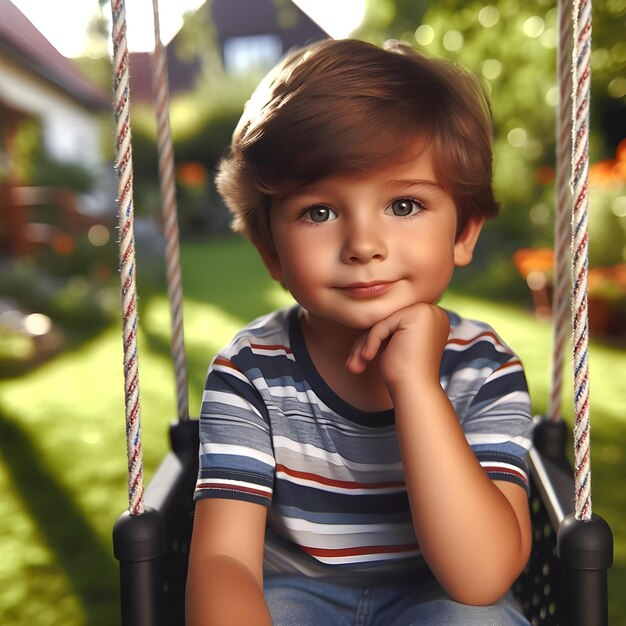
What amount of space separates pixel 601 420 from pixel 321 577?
1836 mm

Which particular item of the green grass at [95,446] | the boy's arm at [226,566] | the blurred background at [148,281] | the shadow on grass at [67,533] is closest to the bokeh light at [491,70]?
the blurred background at [148,281]

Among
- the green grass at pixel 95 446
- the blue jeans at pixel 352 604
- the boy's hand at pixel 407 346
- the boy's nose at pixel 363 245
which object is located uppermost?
the boy's nose at pixel 363 245

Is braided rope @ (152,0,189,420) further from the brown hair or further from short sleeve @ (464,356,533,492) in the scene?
short sleeve @ (464,356,533,492)

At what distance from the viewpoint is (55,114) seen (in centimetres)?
1004

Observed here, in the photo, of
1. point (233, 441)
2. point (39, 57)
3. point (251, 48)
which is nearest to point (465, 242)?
point (233, 441)

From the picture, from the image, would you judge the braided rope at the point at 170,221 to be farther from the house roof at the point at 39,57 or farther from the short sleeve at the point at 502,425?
the house roof at the point at 39,57

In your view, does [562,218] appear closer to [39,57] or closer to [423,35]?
[423,35]

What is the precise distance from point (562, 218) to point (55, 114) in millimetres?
9830

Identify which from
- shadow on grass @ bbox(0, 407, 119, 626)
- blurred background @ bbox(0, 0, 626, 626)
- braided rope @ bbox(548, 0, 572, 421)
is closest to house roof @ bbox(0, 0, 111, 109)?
blurred background @ bbox(0, 0, 626, 626)

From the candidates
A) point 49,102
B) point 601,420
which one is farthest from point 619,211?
point 49,102

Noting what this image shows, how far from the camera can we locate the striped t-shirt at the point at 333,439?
977 mm

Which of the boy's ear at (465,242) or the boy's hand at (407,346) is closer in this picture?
the boy's hand at (407,346)

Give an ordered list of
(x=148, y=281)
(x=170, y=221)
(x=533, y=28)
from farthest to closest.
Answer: (x=148, y=281), (x=533, y=28), (x=170, y=221)

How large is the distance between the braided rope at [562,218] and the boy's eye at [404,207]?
1.18 ft
